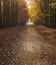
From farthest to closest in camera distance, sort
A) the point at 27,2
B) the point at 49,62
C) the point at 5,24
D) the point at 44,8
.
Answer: the point at 27,2 → the point at 44,8 → the point at 5,24 → the point at 49,62

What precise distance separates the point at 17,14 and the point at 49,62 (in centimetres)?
3155

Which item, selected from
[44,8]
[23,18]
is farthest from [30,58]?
[23,18]

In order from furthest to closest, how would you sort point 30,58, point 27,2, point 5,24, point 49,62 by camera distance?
1. point 27,2
2. point 5,24
3. point 30,58
4. point 49,62

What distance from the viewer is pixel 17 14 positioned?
39438 mm

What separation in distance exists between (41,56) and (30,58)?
2.65 feet

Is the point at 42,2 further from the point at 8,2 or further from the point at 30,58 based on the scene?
the point at 30,58

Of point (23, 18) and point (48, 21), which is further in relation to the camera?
point (23, 18)

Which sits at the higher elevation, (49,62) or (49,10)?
(49,10)

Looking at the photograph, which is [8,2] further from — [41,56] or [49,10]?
[41,56]

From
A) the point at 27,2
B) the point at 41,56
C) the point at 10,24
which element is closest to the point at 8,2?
the point at 10,24

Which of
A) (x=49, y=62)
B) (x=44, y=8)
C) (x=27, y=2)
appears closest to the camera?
(x=49, y=62)

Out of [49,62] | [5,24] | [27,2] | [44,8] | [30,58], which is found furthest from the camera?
[27,2]

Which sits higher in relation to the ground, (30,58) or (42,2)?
(42,2)

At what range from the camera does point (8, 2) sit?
34625 mm
